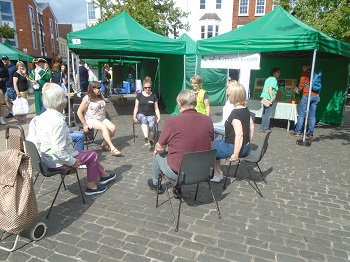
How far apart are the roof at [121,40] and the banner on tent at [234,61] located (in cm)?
94

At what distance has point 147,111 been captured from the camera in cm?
590

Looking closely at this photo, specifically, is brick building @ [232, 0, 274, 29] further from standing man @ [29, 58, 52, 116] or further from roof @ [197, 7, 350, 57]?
standing man @ [29, 58, 52, 116]

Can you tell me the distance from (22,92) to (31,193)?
684 centimetres

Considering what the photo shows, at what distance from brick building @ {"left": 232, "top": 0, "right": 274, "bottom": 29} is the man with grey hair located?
87.1 ft

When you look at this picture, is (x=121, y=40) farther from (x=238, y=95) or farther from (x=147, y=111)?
(x=238, y=95)

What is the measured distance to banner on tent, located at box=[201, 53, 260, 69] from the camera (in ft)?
22.9

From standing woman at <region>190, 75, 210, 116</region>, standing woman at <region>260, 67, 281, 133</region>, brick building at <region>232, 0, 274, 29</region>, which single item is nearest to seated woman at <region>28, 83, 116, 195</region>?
standing woman at <region>190, 75, 210, 116</region>

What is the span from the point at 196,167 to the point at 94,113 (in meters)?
3.16

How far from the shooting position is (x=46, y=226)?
284 cm

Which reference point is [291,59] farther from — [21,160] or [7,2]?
[7,2]

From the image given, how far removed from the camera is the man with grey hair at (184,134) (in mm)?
2914

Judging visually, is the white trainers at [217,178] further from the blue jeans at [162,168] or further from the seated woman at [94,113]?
the seated woman at [94,113]

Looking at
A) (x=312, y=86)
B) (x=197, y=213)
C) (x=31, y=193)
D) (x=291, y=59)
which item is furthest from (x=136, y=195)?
(x=291, y=59)

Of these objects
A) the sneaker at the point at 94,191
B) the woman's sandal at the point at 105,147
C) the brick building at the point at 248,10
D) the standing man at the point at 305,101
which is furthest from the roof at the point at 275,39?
the brick building at the point at 248,10
